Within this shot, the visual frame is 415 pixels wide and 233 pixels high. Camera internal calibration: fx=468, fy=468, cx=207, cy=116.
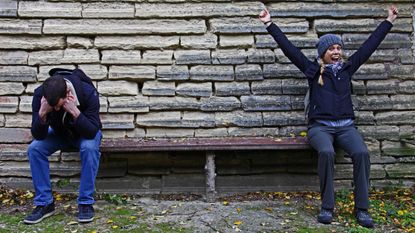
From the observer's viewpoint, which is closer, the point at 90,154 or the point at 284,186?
the point at 90,154

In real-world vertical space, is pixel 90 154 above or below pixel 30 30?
below

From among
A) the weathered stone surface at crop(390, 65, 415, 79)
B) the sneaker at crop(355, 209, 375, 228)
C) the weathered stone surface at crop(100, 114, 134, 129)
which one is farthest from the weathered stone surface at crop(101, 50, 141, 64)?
the weathered stone surface at crop(390, 65, 415, 79)

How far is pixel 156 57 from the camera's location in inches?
210

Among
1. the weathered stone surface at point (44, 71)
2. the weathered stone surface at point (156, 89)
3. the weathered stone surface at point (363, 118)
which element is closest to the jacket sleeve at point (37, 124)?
the weathered stone surface at point (44, 71)

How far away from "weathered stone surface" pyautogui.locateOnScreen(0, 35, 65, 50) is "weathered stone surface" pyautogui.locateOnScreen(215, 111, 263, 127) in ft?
6.49

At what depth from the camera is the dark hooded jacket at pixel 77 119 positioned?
14.4 feet

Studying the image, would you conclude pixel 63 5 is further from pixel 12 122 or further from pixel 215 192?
pixel 215 192

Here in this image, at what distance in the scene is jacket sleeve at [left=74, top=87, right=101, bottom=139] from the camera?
437 centimetres

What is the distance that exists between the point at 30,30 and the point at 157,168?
83.1 inches

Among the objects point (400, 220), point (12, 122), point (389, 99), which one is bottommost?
point (400, 220)

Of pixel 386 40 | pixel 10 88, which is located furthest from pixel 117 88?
pixel 386 40

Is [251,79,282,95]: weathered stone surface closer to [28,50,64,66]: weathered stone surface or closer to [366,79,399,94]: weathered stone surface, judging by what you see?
[366,79,399,94]: weathered stone surface

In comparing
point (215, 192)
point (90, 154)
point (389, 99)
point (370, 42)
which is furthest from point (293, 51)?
point (90, 154)

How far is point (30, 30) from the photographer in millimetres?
5246
